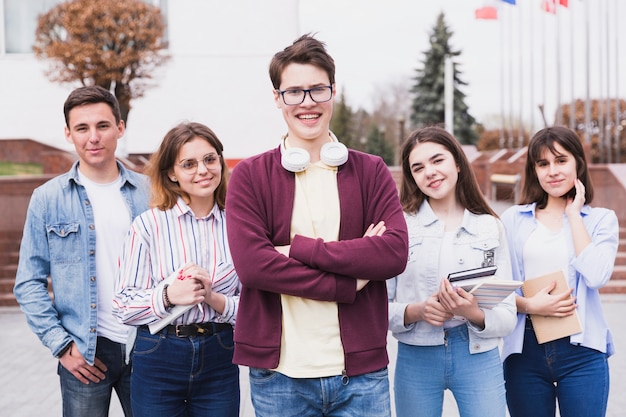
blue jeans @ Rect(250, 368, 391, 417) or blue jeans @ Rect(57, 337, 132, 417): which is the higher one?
blue jeans @ Rect(250, 368, 391, 417)

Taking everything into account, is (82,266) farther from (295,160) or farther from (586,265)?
(586,265)

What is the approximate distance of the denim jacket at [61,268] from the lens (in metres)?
2.82

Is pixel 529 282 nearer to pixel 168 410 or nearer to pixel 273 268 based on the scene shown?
pixel 273 268

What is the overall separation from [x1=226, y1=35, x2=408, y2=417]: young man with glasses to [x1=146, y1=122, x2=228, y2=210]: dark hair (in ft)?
1.79

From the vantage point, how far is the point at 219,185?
2846 millimetres

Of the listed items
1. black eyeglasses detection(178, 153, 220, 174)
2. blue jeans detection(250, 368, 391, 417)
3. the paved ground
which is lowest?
the paved ground

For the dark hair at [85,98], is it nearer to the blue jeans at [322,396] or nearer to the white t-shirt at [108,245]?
the white t-shirt at [108,245]

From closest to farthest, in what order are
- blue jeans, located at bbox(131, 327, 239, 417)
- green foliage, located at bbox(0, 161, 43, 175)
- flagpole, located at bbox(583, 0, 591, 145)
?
blue jeans, located at bbox(131, 327, 239, 417), green foliage, located at bbox(0, 161, 43, 175), flagpole, located at bbox(583, 0, 591, 145)

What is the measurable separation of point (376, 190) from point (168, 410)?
3.93 ft

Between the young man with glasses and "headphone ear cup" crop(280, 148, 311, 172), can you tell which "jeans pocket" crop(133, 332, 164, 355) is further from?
"headphone ear cup" crop(280, 148, 311, 172)

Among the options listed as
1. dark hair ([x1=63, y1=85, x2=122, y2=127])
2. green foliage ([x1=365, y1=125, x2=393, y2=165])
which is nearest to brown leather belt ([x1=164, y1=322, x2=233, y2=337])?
dark hair ([x1=63, y1=85, x2=122, y2=127])

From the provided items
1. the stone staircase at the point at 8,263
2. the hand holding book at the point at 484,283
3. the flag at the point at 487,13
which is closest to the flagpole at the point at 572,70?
the flag at the point at 487,13

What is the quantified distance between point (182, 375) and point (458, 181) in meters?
1.43

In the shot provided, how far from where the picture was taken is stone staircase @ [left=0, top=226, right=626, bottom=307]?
9.52 meters
